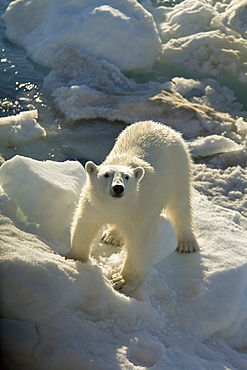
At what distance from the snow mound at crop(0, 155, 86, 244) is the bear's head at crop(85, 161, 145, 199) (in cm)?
61

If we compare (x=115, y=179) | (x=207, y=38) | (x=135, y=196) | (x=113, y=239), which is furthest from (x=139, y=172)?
(x=207, y=38)

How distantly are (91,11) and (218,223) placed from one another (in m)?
5.76

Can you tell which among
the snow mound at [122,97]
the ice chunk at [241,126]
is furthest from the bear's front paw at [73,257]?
the ice chunk at [241,126]

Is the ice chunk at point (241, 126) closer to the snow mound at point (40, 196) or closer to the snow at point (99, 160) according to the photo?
the snow at point (99, 160)

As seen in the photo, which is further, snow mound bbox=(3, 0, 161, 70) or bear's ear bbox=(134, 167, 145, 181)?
snow mound bbox=(3, 0, 161, 70)

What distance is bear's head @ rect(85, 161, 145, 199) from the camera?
328cm

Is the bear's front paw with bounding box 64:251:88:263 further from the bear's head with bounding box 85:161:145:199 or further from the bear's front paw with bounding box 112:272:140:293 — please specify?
the bear's head with bounding box 85:161:145:199

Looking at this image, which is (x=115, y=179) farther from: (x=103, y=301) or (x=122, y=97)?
(x=122, y=97)

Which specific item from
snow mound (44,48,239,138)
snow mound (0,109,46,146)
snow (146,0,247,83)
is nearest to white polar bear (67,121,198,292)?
snow mound (0,109,46,146)

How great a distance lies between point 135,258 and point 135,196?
48 centimetres

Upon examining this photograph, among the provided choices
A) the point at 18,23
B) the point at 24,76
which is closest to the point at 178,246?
the point at 24,76

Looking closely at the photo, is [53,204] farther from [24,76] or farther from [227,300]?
[24,76]

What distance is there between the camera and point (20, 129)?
6.77m

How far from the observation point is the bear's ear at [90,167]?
3545 millimetres
